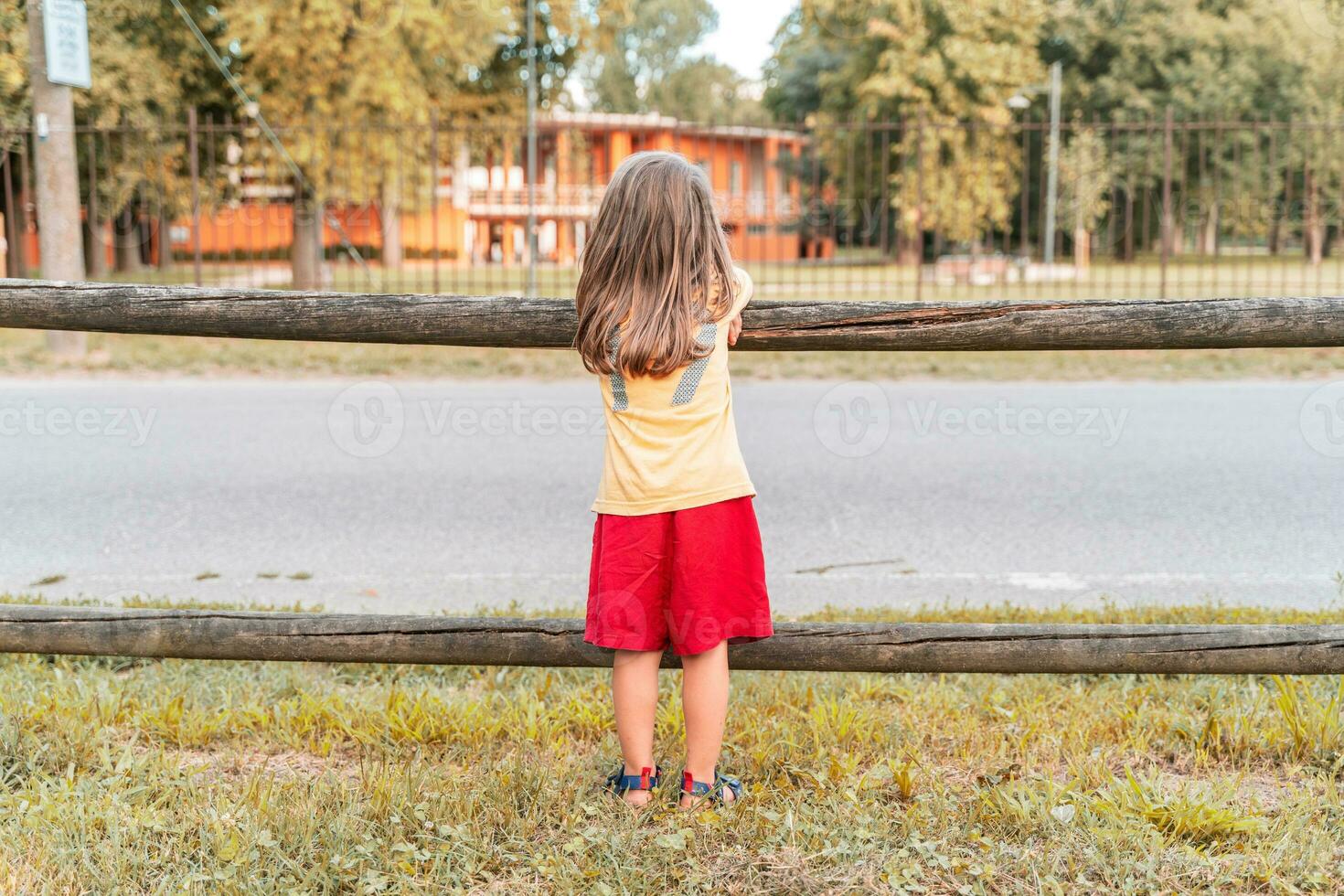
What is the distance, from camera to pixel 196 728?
10.4 ft

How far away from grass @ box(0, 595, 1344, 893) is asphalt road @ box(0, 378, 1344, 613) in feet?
3.57

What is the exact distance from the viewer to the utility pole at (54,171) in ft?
32.7

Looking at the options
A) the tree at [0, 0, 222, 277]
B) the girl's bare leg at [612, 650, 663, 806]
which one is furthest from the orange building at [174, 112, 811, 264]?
the girl's bare leg at [612, 650, 663, 806]

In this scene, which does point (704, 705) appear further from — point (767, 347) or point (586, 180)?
point (586, 180)

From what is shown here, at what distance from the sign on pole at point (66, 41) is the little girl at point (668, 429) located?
9.13m

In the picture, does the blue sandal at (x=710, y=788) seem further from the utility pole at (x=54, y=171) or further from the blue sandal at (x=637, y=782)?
the utility pole at (x=54, y=171)

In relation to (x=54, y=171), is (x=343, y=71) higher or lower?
higher

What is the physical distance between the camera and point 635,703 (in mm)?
2689

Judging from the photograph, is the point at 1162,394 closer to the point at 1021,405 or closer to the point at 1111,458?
the point at 1021,405

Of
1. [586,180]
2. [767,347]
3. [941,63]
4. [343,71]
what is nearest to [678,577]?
[767,347]

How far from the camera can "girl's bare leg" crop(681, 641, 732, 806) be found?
2.66 meters

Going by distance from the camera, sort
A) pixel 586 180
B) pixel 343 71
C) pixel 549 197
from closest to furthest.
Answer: pixel 343 71, pixel 586 180, pixel 549 197

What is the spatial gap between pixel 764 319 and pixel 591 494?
11.8ft

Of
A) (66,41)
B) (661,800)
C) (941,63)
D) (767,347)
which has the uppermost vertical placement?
(941,63)
